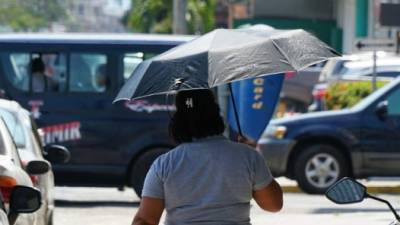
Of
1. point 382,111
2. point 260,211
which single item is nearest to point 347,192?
point 260,211

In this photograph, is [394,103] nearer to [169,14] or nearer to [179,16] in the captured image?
[179,16]

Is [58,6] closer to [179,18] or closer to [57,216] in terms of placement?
[179,18]

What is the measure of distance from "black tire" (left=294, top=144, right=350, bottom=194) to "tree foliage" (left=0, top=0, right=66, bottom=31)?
88301mm

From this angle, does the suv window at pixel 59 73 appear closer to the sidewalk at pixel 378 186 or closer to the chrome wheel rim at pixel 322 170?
the chrome wheel rim at pixel 322 170

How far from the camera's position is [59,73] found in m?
14.8

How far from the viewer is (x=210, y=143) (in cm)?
539

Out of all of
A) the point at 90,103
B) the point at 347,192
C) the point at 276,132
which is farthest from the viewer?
the point at 276,132

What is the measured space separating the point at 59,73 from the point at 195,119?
9492mm

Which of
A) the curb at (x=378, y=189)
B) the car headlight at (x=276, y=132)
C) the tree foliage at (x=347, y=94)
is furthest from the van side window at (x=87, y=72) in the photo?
the tree foliage at (x=347, y=94)

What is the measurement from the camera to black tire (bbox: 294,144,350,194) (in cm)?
1549

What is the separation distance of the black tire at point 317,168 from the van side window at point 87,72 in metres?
2.89

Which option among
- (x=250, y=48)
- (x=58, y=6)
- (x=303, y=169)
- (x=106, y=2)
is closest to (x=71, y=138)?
(x=303, y=169)

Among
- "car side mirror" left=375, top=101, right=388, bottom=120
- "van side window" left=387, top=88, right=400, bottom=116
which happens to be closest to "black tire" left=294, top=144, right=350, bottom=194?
"car side mirror" left=375, top=101, right=388, bottom=120

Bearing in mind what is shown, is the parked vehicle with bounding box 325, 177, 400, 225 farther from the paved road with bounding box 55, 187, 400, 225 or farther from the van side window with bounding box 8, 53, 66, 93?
the van side window with bounding box 8, 53, 66, 93
